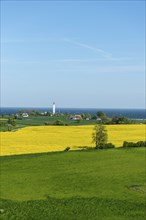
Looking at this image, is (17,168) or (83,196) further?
(17,168)

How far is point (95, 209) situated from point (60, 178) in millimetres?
12939

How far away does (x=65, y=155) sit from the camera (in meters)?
63.2

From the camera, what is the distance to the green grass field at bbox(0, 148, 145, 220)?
3281cm

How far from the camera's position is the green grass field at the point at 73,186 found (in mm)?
32812

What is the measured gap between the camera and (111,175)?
4831 cm

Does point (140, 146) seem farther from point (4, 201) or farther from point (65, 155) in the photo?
point (4, 201)

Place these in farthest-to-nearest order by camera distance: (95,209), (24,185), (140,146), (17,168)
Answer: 1. (140,146)
2. (17,168)
3. (24,185)
4. (95,209)

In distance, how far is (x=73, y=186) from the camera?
42375 mm

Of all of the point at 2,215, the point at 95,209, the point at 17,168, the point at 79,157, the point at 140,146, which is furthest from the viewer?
the point at 140,146

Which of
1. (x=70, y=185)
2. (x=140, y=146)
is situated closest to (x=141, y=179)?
(x=70, y=185)

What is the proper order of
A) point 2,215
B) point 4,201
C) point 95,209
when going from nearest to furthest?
1. point 2,215
2. point 95,209
3. point 4,201

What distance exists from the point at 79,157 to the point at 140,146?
16126 mm

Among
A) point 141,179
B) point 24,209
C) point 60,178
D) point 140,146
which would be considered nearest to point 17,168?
point 60,178

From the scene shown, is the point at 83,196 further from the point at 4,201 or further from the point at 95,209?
the point at 4,201
